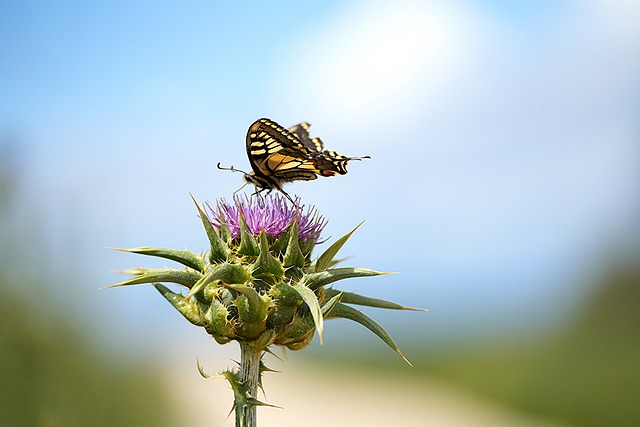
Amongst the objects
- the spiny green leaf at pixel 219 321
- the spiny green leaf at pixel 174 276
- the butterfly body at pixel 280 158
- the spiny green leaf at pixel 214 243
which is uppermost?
the butterfly body at pixel 280 158

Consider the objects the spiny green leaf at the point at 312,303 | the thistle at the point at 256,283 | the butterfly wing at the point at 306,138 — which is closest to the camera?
the spiny green leaf at the point at 312,303

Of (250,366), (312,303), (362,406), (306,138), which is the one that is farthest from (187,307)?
(362,406)

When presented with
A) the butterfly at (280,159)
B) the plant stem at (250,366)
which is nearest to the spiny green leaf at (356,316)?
the plant stem at (250,366)

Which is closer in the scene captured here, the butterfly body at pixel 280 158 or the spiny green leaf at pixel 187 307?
the spiny green leaf at pixel 187 307

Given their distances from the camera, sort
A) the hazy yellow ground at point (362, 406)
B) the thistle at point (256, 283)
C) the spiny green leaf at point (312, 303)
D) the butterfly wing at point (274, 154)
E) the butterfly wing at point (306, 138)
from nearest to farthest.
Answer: the spiny green leaf at point (312, 303) < the thistle at point (256, 283) < the butterfly wing at point (274, 154) < the butterfly wing at point (306, 138) < the hazy yellow ground at point (362, 406)

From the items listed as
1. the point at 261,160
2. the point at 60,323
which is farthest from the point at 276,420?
the point at 261,160

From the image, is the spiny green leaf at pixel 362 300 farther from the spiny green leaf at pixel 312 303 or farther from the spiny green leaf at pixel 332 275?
the spiny green leaf at pixel 312 303
